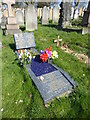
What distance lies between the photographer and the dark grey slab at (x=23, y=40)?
506 cm

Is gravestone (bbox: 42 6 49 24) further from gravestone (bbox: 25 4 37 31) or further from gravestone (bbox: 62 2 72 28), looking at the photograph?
gravestone (bbox: 25 4 37 31)

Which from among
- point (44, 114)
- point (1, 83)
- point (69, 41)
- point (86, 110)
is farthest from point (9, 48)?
point (86, 110)

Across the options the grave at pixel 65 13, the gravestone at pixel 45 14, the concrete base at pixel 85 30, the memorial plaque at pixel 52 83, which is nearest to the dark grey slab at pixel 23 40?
the memorial plaque at pixel 52 83

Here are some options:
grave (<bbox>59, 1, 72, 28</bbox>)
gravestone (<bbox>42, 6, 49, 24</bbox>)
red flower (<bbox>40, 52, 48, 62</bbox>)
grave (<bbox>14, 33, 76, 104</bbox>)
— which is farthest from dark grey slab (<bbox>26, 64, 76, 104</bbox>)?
gravestone (<bbox>42, 6, 49, 24</bbox>)

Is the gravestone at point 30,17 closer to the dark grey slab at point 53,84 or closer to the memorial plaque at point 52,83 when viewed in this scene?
the memorial plaque at point 52,83

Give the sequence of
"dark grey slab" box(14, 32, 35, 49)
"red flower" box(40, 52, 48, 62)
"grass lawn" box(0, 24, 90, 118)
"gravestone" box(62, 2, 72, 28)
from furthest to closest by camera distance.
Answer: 1. "gravestone" box(62, 2, 72, 28)
2. "dark grey slab" box(14, 32, 35, 49)
3. "red flower" box(40, 52, 48, 62)
4. "grass lawn" box(0, 24, 90, 118)

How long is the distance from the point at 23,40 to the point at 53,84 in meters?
2.86

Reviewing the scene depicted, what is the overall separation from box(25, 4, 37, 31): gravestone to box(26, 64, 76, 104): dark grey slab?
6.61m

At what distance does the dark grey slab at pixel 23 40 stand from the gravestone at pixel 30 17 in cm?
428

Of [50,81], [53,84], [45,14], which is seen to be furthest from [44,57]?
[45,14]

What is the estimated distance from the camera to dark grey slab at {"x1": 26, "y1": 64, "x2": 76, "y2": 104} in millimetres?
2771

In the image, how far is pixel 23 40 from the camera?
5168mm

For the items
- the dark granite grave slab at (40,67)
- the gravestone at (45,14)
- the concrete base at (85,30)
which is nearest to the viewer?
the dark granite grave slab at (40,67)

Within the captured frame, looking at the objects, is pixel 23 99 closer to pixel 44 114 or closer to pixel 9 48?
pixel 44 114
